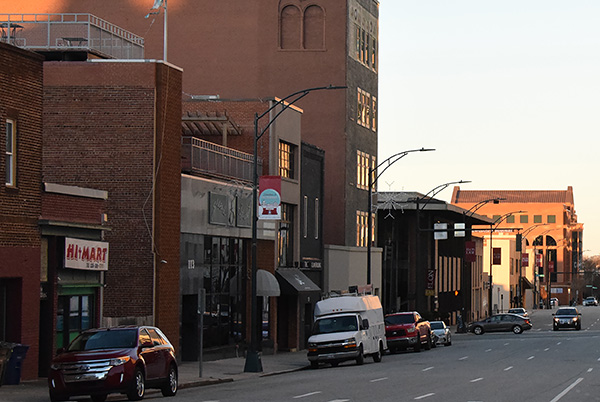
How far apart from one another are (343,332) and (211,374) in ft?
24.5

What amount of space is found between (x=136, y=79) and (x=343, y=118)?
26749 millimetres

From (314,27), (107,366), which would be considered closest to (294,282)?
(314,27)

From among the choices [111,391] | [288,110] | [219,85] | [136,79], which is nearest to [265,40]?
[219,85]

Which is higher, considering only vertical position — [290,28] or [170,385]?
[290,28]

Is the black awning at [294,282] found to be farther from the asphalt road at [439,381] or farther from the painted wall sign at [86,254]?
the painted wall sign at [86,254]

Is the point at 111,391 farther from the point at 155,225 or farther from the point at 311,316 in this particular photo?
the point at 311,316

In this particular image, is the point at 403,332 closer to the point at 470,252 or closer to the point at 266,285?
the point at 266,285

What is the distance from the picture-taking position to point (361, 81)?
65812 mm

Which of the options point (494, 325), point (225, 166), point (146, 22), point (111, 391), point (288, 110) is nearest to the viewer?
point (111, 391)

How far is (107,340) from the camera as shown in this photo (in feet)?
81.7

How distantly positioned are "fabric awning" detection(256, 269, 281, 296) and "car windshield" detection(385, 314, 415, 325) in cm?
748

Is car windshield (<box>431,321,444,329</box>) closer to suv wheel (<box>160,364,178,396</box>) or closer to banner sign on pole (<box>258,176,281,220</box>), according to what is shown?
banner sign on pole (<box>258,176,281,220</box>)

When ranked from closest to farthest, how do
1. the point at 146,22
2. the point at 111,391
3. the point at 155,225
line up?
the point at 111,391 → the point at 155,225 → the point at 146,22

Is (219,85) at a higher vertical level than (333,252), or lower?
higher
